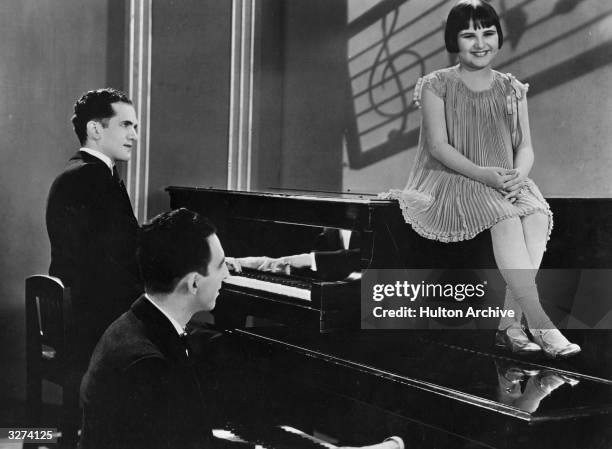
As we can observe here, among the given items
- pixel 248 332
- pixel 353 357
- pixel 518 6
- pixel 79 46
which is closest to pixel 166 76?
pixel 79 46

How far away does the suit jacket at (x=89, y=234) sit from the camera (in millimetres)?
2674

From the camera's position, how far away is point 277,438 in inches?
102

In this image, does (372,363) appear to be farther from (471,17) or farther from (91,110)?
(91,110)

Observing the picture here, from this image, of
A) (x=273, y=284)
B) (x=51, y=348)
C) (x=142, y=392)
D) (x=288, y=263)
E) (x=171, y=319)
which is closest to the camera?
(x=142, y=392)

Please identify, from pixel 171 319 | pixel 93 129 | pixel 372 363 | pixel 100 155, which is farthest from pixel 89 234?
pixel 171 319

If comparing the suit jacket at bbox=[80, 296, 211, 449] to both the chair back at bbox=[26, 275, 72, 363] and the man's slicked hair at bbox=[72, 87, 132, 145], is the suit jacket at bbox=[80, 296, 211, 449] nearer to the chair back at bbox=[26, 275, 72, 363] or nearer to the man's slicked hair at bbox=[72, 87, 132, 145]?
the chair back at bbox=[26, 275, 72, 363]

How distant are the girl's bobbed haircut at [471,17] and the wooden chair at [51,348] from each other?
1.55m

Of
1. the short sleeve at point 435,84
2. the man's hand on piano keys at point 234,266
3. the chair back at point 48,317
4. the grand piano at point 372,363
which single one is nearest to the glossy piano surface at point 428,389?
the grand piano at point 372,363

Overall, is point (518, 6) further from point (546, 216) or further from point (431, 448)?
point (431, 448)

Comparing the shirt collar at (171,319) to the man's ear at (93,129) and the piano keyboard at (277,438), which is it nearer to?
the piano keyboard at (277,438)

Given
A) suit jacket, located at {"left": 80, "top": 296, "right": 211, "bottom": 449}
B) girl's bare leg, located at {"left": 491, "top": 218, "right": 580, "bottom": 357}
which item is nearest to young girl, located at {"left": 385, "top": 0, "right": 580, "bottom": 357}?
girl's bare leg, located at {"left": 491, "top": 218, "right": 580, "bottom": 357}

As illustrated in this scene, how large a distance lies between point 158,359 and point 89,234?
148cm

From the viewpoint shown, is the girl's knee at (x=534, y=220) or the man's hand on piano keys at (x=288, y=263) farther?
the man's hand on piano keys at (x=288, y=263)

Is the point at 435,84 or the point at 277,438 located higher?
the point at 435,84
